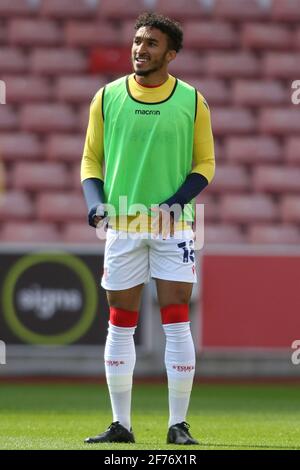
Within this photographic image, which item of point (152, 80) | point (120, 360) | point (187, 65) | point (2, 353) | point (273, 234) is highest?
point (187, 65)

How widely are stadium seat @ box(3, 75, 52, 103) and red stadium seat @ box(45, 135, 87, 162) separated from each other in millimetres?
569

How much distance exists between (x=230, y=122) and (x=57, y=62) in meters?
1.93

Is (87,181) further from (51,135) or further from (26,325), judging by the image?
(51,135)

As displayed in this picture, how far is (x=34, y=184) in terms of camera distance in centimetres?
1214

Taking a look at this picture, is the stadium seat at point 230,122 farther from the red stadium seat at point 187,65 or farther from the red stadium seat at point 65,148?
the red stadium seat at point 65,148

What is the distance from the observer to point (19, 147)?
1243 cm

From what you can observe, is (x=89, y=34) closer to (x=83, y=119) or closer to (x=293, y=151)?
(x=83, y=119)

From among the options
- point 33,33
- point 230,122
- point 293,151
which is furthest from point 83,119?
point 293,151

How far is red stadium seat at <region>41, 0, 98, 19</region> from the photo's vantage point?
1328 cm

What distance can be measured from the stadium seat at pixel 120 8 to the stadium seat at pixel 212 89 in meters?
1.00

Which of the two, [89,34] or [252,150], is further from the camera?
[89,34]

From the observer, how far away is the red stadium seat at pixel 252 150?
1249cm

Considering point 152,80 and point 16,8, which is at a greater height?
point 16,8
